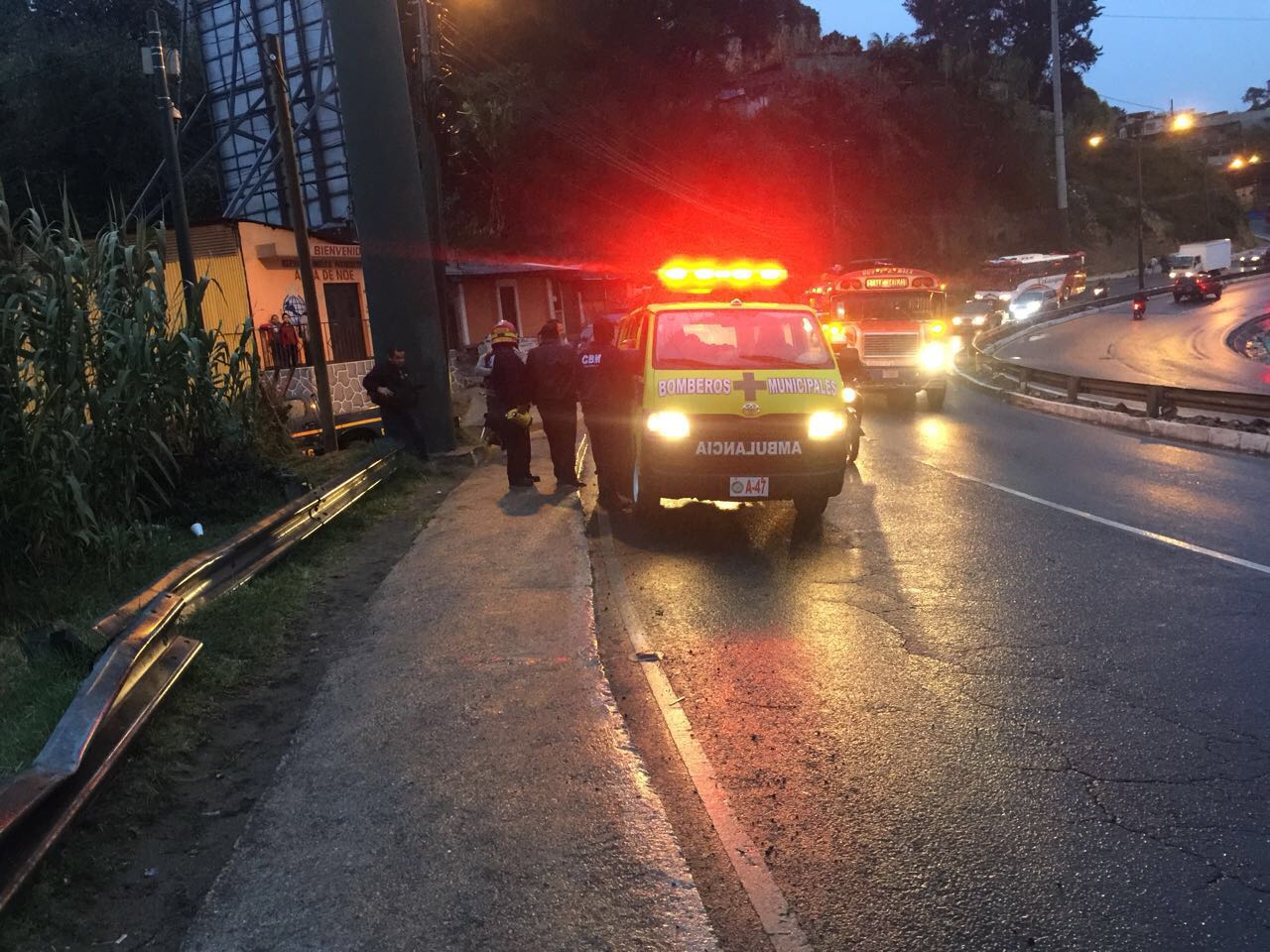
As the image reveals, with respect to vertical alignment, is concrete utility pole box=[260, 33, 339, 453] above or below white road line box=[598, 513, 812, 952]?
above

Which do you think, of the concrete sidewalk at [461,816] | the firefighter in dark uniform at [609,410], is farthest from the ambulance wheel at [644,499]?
the concrete sidewalk at [461,816]

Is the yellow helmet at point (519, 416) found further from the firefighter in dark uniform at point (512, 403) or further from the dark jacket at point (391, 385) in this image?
the dark jacket at point (391, 385)

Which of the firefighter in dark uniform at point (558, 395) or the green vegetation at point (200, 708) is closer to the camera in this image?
the green vegetation at point (200, 708)

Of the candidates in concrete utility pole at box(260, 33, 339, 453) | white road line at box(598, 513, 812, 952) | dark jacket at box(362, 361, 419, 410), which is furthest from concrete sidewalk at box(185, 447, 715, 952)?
concrete utility pole at box(260, 33, 339, 453)

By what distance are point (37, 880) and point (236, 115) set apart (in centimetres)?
3911

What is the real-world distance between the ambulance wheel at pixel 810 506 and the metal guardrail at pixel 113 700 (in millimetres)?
4395

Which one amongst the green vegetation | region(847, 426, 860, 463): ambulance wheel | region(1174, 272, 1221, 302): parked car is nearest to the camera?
the green vegetation

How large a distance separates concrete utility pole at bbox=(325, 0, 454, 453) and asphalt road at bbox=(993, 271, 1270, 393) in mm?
18298

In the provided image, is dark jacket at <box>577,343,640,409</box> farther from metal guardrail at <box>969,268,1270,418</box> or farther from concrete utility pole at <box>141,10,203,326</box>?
metal guardrail at <box>969,268,1270,418</box>

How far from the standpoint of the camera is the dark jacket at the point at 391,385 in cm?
1277

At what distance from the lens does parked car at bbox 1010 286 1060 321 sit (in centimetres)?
4884

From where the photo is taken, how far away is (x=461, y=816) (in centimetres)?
407

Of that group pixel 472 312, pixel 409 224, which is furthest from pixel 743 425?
pixel 472 312

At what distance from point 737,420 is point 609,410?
183cm
